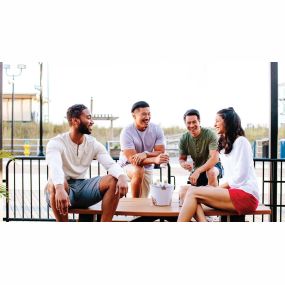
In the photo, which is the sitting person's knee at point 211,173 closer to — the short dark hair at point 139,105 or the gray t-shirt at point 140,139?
the gray t-shirt at point 140,139

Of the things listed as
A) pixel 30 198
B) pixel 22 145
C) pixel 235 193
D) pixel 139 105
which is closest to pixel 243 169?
pixel 235 193

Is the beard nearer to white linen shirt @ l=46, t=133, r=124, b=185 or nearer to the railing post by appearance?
white linen shirt @ l=46, t=133, r=124, b=185

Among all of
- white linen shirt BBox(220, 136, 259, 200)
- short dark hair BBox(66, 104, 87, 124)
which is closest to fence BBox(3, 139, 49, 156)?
short dark hair BBox(66, 104, 87, 124)

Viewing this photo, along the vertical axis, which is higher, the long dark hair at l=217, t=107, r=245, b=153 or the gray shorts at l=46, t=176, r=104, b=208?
the long dark hair at l=217, t=107, r=245, b=153

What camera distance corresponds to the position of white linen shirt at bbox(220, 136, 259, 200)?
123 inches

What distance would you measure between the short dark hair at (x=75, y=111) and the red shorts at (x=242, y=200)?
1198mm

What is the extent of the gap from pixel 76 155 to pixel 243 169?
1142 mm

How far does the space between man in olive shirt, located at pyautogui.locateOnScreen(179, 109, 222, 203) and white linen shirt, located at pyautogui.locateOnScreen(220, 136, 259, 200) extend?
53 centimetres

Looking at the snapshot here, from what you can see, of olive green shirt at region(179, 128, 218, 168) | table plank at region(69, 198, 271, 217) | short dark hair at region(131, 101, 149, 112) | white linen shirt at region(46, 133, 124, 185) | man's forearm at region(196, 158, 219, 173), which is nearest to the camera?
table plank at region(69, 198, 271, 217)

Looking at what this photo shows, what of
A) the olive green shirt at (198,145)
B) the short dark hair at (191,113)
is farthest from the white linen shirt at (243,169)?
the short dark hair at (191,113)

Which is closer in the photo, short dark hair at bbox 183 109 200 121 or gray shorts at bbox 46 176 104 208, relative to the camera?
gray shorts at bbox 46 176 104 208

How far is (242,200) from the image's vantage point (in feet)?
10.2
